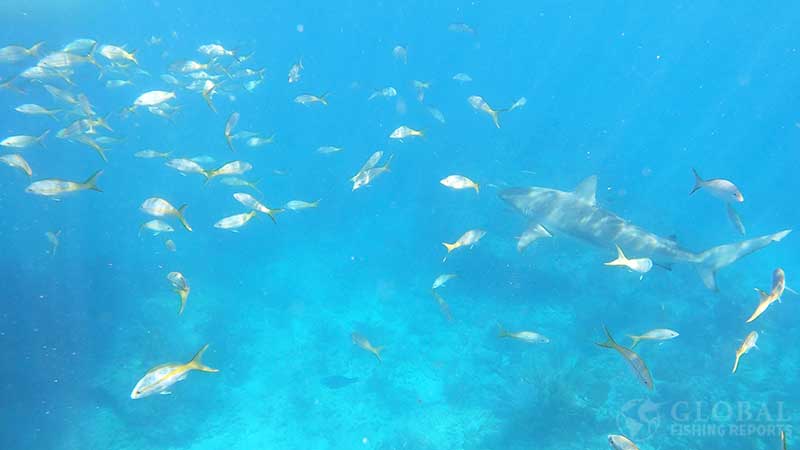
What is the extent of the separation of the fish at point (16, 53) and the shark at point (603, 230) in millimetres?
11509

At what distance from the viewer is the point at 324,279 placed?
48.9 ft

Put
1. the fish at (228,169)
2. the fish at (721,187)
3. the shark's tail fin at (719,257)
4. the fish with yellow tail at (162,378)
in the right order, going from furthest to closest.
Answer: the fish at (228,169) < the shark's tail fin at (719,257) < the fish at (721,187) < the fish with yellow tail at (162,378)

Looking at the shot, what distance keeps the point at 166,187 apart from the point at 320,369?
1444 cm

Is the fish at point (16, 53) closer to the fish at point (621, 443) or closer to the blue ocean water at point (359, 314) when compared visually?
the blue ocean water at point (359, 314)

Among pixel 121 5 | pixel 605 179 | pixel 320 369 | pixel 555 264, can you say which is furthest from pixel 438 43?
pixel 320 369

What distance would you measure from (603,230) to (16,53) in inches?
538

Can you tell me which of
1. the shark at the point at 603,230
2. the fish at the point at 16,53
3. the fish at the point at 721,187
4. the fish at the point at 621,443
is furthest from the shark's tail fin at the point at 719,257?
the fish at the point at 16,53

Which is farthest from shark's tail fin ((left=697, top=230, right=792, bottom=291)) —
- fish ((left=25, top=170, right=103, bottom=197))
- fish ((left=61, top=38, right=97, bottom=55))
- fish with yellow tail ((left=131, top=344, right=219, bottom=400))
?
fish ((left=61, top=38, right=97, bottom=55))

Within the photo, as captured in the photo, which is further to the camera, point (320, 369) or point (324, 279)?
point (324, 279)

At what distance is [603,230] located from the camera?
27.9 feet

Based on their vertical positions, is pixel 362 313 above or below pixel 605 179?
below

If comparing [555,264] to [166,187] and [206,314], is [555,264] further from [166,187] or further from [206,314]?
[166,187]

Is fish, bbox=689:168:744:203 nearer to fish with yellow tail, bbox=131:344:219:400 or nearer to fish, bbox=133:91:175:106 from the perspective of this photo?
fish with yellow tail, bbox=131:344:219:400

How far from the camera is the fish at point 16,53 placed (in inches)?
344
